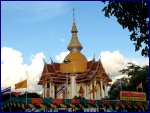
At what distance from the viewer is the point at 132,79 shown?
58.2 metres

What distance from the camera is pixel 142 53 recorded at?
43.0 feet

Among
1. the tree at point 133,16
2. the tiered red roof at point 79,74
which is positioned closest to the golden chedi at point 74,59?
the tiered red roof at point 79,74

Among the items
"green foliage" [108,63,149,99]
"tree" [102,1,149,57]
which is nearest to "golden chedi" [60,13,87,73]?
"green foliage" [108,63,149,99]

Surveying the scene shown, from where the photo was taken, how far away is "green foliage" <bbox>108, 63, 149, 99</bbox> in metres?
56.5

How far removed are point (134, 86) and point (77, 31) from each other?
19896 millimetres

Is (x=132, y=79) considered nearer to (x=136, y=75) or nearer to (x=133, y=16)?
(x=136, y=75)

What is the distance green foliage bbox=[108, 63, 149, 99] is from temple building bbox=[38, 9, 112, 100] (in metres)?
2.52

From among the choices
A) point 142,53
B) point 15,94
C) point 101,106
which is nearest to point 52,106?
point 101,106

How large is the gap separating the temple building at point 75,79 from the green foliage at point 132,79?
252cm

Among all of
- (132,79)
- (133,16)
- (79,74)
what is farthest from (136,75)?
(133,16)

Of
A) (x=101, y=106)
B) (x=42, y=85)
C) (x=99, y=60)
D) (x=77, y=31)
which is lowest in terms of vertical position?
(x=101, y=106)

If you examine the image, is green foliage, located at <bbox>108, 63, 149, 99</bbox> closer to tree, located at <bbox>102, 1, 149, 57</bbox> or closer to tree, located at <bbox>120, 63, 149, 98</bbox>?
→ tree, located at <bbox>120, 63, 149, 98</bbox>

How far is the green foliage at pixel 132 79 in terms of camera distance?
56.5 m

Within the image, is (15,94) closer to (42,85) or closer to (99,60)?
(42,85)
